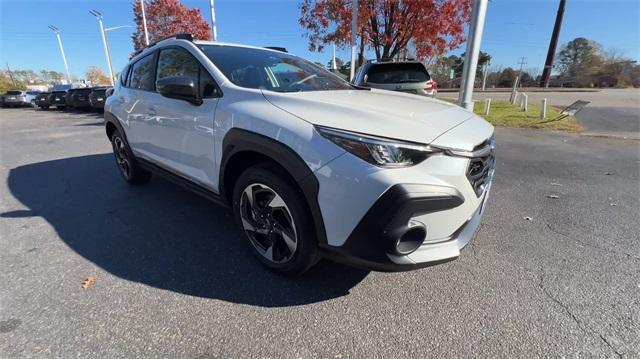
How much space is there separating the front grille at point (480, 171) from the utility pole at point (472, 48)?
18.5 feet

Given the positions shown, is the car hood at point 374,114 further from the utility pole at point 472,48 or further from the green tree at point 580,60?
the green tree at point 580,60

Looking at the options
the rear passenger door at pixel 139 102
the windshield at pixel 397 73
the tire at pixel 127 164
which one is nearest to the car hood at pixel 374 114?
the rear passenger door at pixel 139 102

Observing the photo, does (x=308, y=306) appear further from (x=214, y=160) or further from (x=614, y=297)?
(x=614, y=297)

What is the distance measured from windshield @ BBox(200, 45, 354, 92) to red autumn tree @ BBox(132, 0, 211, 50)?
2590cm

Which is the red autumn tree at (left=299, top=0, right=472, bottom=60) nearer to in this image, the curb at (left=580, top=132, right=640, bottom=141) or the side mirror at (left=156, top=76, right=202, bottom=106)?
the curb at (left=580, top=132, right=640, bottom=141)

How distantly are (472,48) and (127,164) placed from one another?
22.3 feet

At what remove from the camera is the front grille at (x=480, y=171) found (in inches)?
77.7

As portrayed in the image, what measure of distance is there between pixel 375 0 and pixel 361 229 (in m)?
14.6

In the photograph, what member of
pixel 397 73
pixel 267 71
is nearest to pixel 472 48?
pixel 397 73

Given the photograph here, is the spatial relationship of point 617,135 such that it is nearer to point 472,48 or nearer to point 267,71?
point 472,48

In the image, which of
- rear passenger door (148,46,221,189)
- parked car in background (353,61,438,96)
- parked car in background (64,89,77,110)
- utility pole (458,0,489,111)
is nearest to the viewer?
rear passenger door (148,46,221,189)

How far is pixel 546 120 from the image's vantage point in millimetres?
10391

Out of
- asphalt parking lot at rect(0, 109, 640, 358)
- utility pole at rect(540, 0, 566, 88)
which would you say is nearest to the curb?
asphalt parking lot at rect(0, 109, 640, 358)

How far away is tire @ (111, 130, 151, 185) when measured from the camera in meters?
4.27
